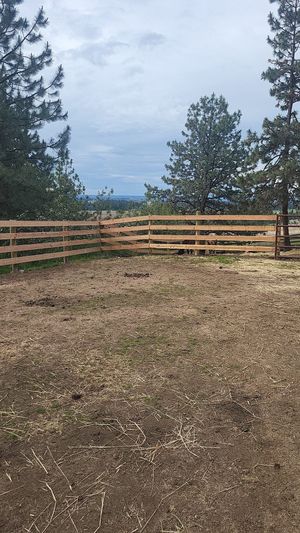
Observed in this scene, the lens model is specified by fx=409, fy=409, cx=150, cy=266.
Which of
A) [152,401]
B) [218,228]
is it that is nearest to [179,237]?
[218,228]

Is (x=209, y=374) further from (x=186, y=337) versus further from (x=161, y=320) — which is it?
(x=161, y=320)

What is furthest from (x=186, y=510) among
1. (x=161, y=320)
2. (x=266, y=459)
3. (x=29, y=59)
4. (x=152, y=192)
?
(x=152, y=192)

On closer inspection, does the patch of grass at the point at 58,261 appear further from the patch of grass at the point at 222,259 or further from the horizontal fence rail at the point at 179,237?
the patch of grass at the point at 222,259

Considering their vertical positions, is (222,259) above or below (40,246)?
below

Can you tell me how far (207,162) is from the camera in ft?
71.3

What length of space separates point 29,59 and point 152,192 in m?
10.8

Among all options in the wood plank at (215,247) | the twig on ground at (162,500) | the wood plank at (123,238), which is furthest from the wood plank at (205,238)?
the twig on ground at (162,500)

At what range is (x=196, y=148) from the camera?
72.8 ft

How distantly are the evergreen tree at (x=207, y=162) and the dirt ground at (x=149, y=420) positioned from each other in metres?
17.1

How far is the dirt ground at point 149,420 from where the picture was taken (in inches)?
75.8

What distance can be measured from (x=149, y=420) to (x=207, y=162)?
66.7ft

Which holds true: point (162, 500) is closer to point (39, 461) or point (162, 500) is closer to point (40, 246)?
point (39, 461)

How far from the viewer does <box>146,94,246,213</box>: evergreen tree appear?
21734 mm

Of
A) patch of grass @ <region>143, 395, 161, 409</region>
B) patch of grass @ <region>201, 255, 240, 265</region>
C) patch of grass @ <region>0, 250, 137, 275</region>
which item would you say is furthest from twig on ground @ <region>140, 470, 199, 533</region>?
patch of grass @ <region>201, 255, 240, 265</region>
